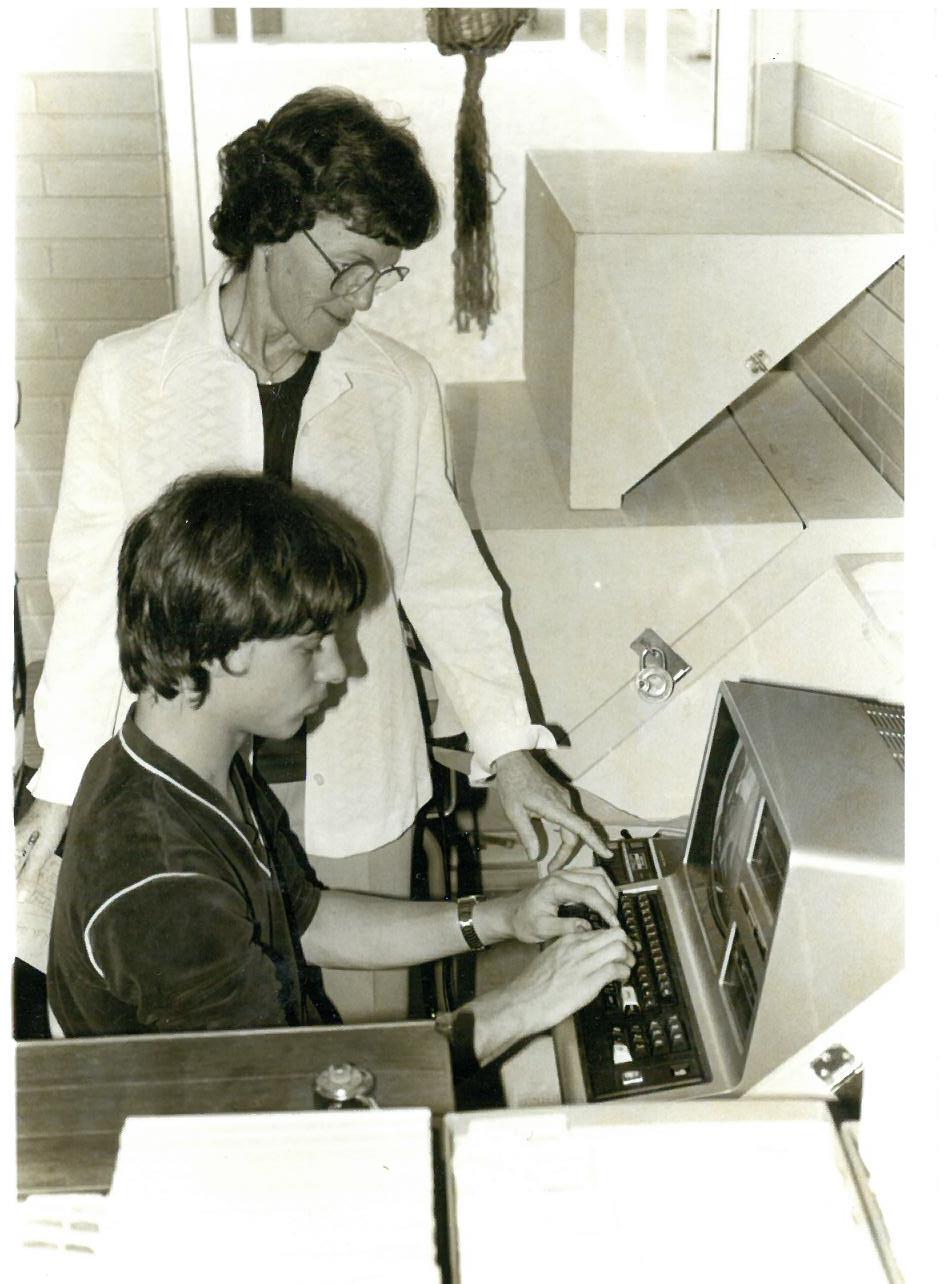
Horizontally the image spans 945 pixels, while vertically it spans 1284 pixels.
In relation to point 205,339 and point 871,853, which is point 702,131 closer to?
point 205,339

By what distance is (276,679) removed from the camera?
1283 mm

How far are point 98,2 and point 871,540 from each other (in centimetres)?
105

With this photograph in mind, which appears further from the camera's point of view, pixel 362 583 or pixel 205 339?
pixel 205 339

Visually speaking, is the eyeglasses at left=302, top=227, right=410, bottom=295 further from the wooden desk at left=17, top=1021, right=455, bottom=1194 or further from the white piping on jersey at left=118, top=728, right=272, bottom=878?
the wooden desk at left=17, top=1021, right=455, bottom=1194

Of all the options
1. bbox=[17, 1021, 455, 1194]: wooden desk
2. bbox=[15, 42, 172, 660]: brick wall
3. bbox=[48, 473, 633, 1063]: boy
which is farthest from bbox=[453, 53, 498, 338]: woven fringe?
bbox=[17, 1021, 455, 1194]: wooden desk

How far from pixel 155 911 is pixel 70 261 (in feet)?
2.66

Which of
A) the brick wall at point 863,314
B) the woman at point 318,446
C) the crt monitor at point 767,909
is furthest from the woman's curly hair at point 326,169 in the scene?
the crt monitor at point 767,909

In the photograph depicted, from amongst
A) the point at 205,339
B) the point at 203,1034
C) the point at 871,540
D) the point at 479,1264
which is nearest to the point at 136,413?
the point at 205,339

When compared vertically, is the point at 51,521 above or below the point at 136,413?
below

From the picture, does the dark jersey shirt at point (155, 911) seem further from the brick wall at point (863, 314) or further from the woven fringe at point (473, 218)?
the brick wall at point (863, 314)

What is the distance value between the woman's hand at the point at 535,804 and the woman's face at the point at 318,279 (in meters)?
0.59

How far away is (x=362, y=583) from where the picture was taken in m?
1.29

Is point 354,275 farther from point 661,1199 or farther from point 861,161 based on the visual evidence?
point 661,1199

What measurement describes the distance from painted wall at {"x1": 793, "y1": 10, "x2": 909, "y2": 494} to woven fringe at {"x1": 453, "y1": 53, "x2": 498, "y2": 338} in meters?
Result: 0.42
